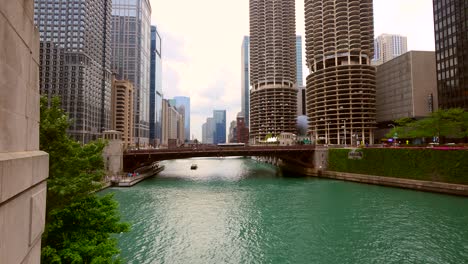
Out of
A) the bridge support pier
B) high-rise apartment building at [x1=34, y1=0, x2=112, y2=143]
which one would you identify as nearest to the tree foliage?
the bridge support pier

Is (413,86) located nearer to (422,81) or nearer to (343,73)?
(422,81)

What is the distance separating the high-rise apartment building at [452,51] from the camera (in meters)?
93.9

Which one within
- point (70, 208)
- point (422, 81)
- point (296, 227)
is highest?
point (422, 81)

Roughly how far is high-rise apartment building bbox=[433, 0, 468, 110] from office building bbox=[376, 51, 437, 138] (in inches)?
630

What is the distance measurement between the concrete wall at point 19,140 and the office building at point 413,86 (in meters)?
137

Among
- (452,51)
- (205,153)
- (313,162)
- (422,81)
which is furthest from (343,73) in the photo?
(205,153)

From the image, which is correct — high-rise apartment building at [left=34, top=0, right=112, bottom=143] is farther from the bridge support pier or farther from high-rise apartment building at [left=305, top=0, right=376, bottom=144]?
high-rise apartment building at [left=305, top=0, right=376, bottom=144]

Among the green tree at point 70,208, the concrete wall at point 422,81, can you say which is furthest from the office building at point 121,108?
the green tree at point 70,208

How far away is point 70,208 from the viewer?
16.0 meters

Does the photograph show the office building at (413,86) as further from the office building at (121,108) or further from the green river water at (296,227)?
the office building at (121,108)

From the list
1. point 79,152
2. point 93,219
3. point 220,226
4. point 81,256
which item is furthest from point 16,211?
point 220,226

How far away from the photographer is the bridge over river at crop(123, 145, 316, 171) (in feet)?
225

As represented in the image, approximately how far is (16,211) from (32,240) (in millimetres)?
1655

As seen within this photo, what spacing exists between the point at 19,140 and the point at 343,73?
134m
